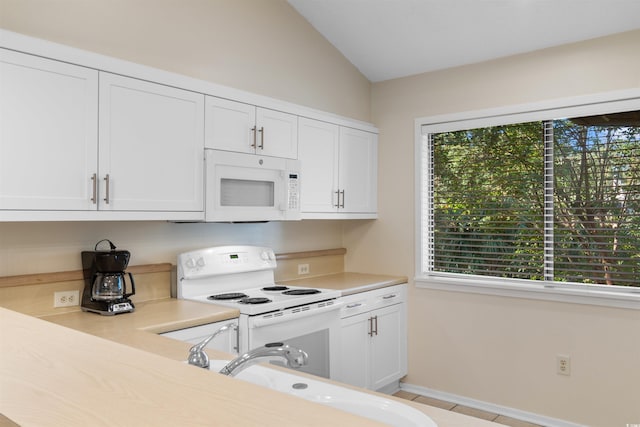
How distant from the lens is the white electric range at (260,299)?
2711 mm

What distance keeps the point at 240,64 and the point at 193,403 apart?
2882 mm

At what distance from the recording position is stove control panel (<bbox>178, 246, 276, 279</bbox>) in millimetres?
2979

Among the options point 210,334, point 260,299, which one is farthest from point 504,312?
point 210,334

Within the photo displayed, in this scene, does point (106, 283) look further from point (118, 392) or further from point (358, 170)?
point (358, 170)

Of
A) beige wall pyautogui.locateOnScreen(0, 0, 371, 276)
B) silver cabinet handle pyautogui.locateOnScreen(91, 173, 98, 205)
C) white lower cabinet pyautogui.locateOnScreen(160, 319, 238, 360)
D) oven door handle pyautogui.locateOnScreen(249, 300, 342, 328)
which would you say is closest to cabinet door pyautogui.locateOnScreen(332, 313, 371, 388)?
oven door handle pyautogui.locateOnScreen(249, 300, 342, 328)

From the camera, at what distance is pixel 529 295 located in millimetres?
3445

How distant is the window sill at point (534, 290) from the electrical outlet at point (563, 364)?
0.36m

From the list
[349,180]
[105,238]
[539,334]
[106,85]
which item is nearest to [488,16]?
[349,180]

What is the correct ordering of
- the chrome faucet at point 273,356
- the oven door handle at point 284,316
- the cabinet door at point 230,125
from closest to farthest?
1. the chrome faucet at point 273,356
2. the oven door handle at point 284,316
3. the cabinet door at point 230,125

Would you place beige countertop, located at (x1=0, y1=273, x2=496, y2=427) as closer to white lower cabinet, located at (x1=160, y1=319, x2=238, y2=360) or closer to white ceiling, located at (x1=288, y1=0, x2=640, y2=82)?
white lower cabinet, located at (x1=160, y1=319, x2=238, y2=360)

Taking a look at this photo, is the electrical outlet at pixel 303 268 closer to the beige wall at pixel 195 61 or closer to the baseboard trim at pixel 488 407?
the beige wall at pixel 195 61

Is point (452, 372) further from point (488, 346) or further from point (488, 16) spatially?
point (488, 16)

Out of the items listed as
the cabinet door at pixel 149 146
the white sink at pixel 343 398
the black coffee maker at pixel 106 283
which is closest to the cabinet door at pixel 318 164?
the cabinet door at pixel 149 146

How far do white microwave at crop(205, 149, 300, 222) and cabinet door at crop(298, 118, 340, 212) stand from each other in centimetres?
15
